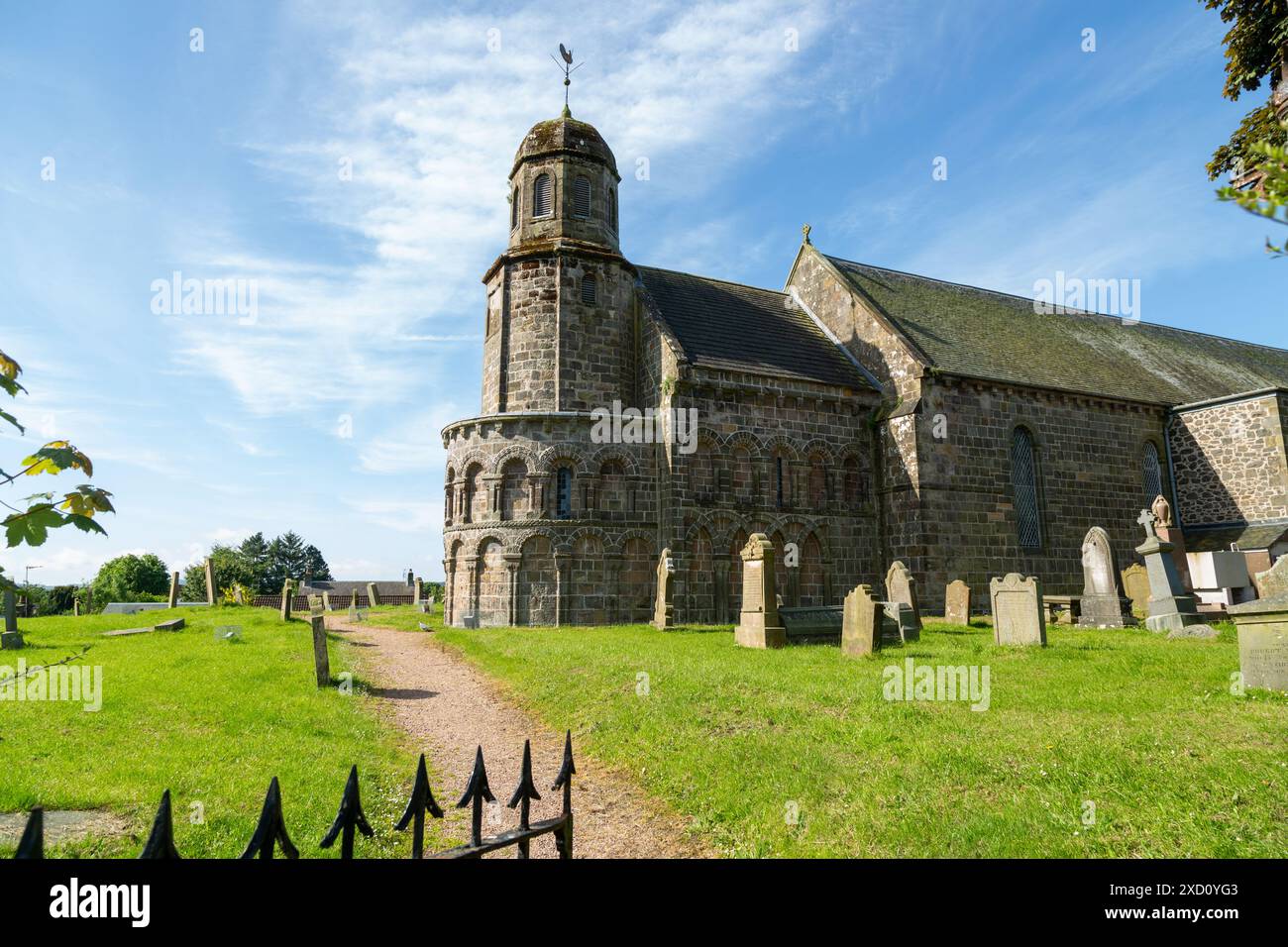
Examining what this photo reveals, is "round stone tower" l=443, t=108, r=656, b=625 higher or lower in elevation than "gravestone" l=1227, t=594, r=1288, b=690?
higher

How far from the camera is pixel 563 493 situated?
22.2 m

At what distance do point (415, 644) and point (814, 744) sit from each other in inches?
571

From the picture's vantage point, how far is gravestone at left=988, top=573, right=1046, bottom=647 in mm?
13094

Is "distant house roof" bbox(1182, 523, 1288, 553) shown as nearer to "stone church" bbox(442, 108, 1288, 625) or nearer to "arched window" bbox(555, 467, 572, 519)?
"stone church" bbox(442, 108, 1288, 625)

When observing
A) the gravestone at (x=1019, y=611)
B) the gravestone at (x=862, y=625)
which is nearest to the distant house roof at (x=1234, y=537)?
the gravestone at (x=1019, y=611)

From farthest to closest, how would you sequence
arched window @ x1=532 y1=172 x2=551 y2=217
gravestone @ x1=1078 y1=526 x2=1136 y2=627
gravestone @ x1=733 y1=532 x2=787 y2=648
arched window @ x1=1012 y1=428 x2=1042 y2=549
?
arched window @ x1=532 y1=172 x2=551 y2=217 → arched window @ x1=1012 y1=428 x2=1042 y2=549 → gravestone @ x1=1078 y1=526 x2=1136 y2=627 → gravestone @ x1=733 y1=532 x2=787 y2=648

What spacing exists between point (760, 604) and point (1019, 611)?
4.80m

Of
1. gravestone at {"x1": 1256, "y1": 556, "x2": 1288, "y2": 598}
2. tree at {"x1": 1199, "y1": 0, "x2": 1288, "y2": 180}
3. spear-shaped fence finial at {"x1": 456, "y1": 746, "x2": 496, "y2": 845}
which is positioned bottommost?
spear-shaped fence finial at {"x1": 456, "y1": 746, "x2": 496, "y2": 845}

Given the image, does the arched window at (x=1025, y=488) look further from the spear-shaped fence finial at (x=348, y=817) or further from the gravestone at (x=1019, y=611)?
the spear-shaped fence finial at (x=348, y=817)

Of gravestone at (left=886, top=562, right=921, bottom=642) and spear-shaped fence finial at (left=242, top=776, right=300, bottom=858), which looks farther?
gravestone at (left=886, top=562, right=921, bottom=642)

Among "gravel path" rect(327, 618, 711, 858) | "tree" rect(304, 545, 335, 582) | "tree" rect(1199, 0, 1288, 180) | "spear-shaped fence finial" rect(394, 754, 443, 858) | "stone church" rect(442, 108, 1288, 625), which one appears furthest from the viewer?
"tree" rect(304, 545, 335, 582)

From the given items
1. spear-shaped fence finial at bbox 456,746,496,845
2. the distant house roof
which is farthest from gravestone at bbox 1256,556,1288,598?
the distant house roof

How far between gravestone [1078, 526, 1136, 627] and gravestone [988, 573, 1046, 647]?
11.6 feet

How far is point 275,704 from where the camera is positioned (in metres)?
10.3
